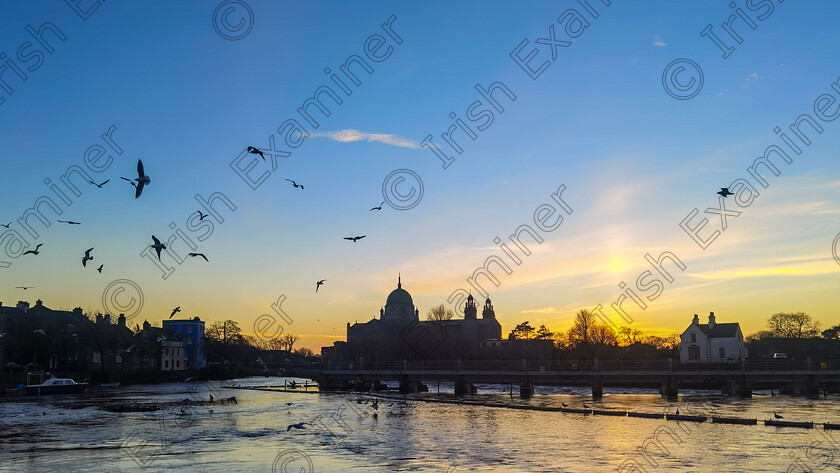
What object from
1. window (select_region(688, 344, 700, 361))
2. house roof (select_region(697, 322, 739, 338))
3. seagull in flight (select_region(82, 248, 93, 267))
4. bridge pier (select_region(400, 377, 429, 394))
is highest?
seagull in flight (select_region(82, 248, 93, 267))

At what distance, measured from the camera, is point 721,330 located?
116438 millimetres

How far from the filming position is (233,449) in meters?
36.4

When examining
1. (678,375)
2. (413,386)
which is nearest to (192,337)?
(413,386)

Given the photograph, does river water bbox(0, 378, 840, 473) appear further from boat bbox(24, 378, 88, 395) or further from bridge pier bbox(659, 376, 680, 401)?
boat bbox(24, 378, 88, 395)

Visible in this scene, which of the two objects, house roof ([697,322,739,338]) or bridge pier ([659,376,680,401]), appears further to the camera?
house roof ([697,322,739,338])

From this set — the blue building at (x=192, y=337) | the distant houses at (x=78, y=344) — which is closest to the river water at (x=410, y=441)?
the distant houses at (x=78, y=344)

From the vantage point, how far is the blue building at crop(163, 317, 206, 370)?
598 feet

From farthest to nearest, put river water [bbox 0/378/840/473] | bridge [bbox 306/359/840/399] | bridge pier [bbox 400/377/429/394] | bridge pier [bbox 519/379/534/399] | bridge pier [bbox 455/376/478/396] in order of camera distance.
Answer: bridge pier [bbox 400/377/429/394] < bridge pier [bbox 455/376/478/396] < bridge pier [bbox 519/379/534/399] < bridge [bbox 306/359/840/399] < river water [bbox 0/378/840/473]

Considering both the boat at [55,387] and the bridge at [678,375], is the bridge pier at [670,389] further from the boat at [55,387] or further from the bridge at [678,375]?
the boat at [55,387]

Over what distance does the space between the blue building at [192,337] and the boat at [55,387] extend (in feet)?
281

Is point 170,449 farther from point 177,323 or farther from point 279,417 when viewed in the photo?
point 177,323

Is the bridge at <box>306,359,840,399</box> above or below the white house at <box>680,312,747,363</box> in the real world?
below

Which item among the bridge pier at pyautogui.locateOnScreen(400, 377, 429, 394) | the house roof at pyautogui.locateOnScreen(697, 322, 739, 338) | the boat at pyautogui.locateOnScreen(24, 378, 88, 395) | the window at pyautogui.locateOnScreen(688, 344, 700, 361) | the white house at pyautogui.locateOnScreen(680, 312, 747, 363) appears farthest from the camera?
the window at pyautogui.locateOnScreen(688, 344, 700, 361)

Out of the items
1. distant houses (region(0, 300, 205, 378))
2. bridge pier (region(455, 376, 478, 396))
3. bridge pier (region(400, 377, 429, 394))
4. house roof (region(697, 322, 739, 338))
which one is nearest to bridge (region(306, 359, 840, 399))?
bridge pier (region(455, 376, 478, 396))
